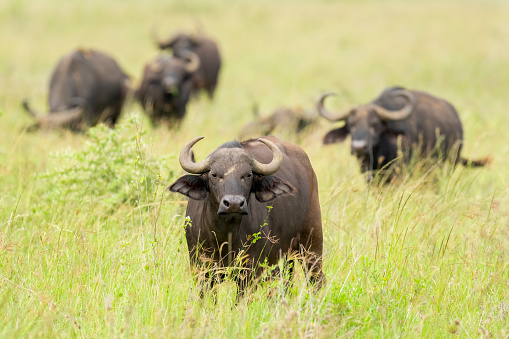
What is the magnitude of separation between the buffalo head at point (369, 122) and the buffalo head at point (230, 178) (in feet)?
12.2

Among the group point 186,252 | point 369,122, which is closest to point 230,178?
point 186,252

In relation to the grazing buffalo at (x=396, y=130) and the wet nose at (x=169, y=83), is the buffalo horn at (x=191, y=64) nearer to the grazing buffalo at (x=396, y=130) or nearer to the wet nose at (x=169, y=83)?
the wet nose at (x=169, y=83)

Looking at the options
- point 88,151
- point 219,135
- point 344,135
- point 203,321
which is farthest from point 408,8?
point 203,321

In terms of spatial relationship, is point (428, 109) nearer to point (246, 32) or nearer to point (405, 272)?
point (405, 272)

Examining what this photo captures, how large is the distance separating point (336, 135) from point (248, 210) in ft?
14.3

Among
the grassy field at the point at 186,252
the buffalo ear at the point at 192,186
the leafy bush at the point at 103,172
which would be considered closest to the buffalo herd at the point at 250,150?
Result: the buffalo ear at the point at 192,186

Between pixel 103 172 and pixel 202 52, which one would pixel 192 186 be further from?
pixel 202 52

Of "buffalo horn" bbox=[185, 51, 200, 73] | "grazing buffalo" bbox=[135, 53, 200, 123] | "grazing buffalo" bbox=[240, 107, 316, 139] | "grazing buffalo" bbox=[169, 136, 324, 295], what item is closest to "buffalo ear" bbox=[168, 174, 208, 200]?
"grazing buffalo" bbox=[169, 136, 324, 295]

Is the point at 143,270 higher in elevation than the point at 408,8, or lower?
lower

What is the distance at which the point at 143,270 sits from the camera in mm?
4672

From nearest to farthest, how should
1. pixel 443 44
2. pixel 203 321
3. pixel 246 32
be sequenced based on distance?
pixel 203 321 → pixel 443 44 → pixel 246 32

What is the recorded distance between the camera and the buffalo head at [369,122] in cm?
840

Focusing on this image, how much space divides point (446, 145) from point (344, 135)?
1.45m

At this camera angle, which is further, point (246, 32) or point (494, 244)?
point (246, 32)
